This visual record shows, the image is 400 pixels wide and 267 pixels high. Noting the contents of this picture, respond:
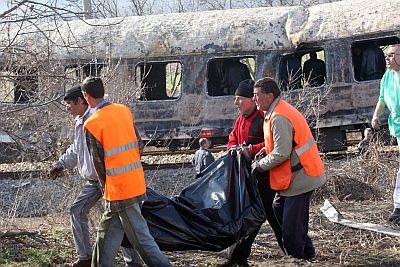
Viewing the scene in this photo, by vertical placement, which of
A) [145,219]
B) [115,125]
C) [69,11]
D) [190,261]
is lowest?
[190,261]

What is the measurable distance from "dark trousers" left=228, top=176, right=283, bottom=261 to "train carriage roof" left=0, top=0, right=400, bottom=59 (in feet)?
25.5

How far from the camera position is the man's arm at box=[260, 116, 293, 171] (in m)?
6.34

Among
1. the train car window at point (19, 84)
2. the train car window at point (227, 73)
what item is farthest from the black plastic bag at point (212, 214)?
the train car window at point (227, 73)

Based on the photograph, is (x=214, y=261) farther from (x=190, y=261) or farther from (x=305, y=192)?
(x=305, y=192)

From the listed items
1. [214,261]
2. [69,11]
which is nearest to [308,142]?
[214,261]

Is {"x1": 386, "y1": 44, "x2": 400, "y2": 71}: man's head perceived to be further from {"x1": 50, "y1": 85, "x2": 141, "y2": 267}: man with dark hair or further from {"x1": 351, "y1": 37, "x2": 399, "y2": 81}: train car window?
{"x1": 351, "y1": 37, "x2": 399, "y2": 81}: train car window

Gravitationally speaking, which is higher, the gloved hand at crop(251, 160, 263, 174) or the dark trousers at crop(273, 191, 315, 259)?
the gloved hand at crop(251, 160, 263, 174)

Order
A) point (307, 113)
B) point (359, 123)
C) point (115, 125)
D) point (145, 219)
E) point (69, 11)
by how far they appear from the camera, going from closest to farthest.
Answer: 1. point (115, 125)
2. point (145, 219)
3. point (69, 11)
4. point (307, 113)
5. point (359, 123)

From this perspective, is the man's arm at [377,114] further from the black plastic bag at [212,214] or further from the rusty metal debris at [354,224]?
the black plastic bag at [212,214]

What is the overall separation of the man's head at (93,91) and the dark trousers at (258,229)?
1645mm

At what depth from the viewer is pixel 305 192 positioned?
21.5 ft

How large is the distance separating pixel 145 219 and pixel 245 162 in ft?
3.25

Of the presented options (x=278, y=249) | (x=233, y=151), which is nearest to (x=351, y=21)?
(x=278, y=249)

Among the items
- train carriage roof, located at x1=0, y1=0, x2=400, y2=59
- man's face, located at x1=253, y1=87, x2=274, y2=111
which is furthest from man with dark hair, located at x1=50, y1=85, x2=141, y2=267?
train carriage roof, located at x1=0, y1=0, x2=400, y2=59
